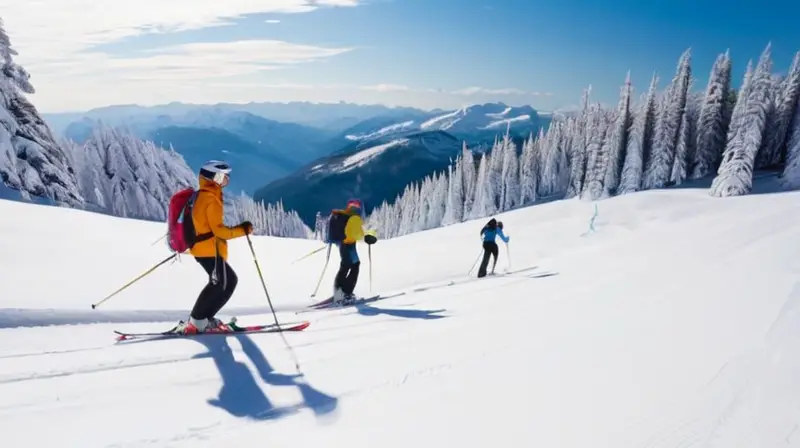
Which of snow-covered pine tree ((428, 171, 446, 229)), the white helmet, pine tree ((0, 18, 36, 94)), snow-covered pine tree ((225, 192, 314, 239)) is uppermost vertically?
pine tree ((0, 18, 36, 94))

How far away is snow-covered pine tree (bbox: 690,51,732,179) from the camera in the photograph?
39.2m

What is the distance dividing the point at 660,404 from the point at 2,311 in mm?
7176

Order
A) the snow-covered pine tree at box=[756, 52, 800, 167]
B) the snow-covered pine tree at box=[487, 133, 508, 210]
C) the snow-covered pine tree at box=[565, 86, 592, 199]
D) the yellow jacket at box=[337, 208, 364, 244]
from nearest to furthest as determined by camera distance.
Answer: the yellow jacket at box=[337, 208, 364, 244], the snow-covered pine tree at box=[756, 52, 800, 167], the snow-covered pine tree at box=[565, 86, 592, 199], the snow-covered pine tree at box=[487, 133, 508, 210]

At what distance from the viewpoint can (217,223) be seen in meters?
5.62

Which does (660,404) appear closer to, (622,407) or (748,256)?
(622,407)

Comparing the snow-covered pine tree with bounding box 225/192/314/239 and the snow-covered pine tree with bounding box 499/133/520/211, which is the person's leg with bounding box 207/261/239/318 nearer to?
the snow-covered pine tree with bounding box 499/133/520/211

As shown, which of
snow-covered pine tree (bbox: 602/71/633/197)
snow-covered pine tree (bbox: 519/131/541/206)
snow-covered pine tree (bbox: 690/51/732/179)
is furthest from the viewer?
snow-covered pine tree (bbox: 519/131/541/206)

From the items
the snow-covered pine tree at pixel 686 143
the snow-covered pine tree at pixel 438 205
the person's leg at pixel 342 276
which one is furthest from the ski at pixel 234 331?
the snow-covered pine tree at pixel 438 205

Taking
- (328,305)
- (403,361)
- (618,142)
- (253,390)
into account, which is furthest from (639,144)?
(253,390)

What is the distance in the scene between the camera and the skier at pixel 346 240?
8.88 metres

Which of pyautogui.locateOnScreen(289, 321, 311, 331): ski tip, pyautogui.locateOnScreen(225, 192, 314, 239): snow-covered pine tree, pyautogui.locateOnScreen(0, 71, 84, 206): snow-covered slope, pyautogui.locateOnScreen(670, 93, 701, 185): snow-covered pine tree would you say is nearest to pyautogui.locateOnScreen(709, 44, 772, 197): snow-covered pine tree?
pyautogui.locateOnScreen(670, 93, 701, 185): snow-covered pine tree

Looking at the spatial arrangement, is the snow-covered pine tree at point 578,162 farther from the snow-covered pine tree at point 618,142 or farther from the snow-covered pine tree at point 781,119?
the snow-covered pine tree at point 781,119

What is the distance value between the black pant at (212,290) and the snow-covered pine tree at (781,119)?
44901mm

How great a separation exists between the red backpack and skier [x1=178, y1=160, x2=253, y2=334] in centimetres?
4
